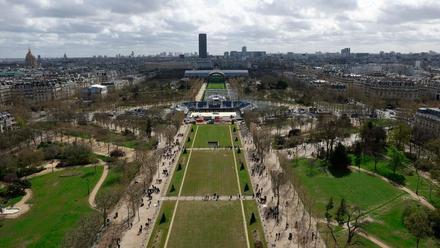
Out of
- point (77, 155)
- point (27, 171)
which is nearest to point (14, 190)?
point (27, 171)

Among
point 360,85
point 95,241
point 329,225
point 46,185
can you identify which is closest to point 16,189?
point 46,185

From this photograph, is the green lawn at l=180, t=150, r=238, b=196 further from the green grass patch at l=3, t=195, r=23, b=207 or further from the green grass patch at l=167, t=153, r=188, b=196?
the green grass patch at l=3, t=195, r=23, b=207

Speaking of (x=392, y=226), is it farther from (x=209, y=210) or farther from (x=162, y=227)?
(x=162, y=227)

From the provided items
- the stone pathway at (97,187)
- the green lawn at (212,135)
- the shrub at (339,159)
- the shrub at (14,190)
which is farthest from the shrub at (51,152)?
the shrub at (339,159)

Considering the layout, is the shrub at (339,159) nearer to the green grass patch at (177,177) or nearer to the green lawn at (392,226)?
the green lawn at (392,226)

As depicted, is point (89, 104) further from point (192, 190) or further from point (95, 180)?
point (192, 190)
